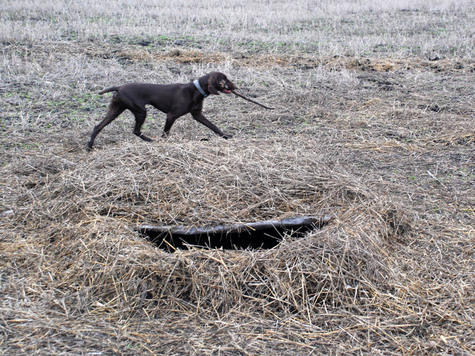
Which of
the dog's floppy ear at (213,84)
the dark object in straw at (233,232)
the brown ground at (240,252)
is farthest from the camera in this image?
the dog's floppy ear at (213,84)

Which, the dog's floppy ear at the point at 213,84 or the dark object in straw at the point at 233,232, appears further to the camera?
the dog's floppy ear at the point at 213,84

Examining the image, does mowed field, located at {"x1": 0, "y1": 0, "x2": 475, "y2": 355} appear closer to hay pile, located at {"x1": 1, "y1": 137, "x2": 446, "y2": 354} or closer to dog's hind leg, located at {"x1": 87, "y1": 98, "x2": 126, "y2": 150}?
hay pile, located at {"x1": 1, "y1": 137, "x2": 446, "y2": 354}

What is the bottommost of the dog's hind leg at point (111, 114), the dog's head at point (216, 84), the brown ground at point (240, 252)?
the brown ground at point (240, 252)

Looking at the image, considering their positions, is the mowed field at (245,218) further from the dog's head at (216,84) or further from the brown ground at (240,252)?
the dog's head at (216,84)

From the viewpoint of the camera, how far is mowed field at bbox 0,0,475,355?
278 centimetres

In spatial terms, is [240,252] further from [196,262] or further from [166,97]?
[166,97]

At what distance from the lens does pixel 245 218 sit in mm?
3729

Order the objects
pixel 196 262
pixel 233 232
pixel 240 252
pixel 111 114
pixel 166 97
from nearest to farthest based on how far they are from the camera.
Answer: pixel 196 262 < pixel 240 252 < pixel 233 232 < pixel 166 97 < pixel 111 114

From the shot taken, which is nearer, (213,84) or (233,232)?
(233,232)

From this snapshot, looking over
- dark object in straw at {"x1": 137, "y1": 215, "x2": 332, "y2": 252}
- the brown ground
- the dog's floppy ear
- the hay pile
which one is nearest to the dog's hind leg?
the brown ground

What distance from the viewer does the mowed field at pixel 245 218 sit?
2775 mm

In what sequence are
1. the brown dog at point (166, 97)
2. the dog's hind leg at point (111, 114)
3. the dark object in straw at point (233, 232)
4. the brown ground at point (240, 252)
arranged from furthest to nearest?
the dog's hind leg at point (111, 114), the brown dog at point (166, 97), the dark object in straw at point (233, 232), the brown ground at point (240, 252)

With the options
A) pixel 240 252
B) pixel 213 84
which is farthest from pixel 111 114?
pixel 240 252

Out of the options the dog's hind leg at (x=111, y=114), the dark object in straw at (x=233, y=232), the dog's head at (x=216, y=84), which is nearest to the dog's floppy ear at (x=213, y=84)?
the dog's head at (x=216, y=84)
